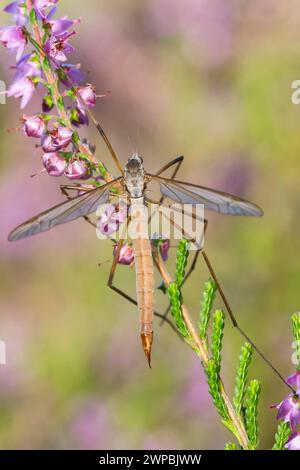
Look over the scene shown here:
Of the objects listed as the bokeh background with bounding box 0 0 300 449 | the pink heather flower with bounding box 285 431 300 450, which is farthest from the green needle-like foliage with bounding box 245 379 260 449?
the bokeh background with bounding box 0 0 300 449

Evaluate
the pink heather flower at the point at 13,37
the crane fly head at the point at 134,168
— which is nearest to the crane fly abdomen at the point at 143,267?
the crane fly head at the point at 134,168

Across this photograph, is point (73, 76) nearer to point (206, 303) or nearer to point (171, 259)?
point (206, 303)

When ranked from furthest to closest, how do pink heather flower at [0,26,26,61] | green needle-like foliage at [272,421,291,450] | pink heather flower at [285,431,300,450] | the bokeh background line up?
the bokeh background < pink heather flower at [0,26,26,61] < green needle-like foliage at [272,421,291,450] < pink heather flower at [285,431,300,450]

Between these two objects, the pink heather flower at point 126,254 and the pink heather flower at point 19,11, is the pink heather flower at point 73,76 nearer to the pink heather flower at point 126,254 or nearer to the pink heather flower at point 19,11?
the pink heather flower at point 19,11

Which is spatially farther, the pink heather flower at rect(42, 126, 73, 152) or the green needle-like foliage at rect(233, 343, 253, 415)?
the green needle-like foliage at rect(233, 343, 253, 415)

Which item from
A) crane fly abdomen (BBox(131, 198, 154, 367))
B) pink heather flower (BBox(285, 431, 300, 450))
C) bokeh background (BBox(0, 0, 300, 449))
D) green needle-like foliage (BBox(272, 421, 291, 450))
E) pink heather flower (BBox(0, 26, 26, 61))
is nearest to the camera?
pink heather flower (BBox(285, 431, 300, 450))

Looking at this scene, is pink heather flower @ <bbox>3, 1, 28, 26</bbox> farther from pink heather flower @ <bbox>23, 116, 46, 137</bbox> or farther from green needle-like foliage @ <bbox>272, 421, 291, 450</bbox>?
green needle-like foliage @ <bbox>272, 421, 291, 450</bbox>

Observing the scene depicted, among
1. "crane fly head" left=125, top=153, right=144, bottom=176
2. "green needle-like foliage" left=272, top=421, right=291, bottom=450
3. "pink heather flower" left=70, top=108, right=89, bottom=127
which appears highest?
"pink heather flower" left=70, top=108, right=89, bottom=127

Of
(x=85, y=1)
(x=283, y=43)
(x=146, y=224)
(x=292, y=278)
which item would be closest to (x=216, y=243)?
(x=292, y=278)
